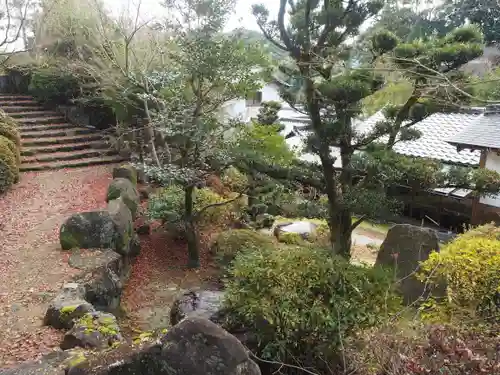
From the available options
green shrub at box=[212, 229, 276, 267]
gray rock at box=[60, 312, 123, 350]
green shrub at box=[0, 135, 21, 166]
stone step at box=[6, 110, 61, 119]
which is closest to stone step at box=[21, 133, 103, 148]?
green shrub at box=[0, 135, 21, 166]

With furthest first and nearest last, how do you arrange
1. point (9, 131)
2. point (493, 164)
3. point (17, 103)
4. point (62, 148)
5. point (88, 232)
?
point (17, 103), point (62, 148), point (9, 131), point (493, 164), point (88, 232)

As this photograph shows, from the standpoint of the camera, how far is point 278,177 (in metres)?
8.61

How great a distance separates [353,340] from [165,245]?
273 inches

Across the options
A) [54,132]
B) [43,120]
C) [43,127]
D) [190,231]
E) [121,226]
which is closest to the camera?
[121,226]

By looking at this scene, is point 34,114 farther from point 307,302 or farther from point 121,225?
point 307,302

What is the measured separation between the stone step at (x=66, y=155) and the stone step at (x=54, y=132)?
4.02 feet

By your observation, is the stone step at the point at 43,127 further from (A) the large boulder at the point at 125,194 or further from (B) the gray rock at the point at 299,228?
(B) the gray rock at the point at 299,228

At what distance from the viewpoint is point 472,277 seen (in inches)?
193

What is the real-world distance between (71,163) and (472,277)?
43.4ft

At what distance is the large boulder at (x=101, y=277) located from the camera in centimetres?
676

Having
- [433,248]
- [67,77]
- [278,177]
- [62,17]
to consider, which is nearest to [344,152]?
[278,177]

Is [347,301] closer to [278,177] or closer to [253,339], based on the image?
[253,339]

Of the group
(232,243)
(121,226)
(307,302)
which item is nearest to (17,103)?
(121,226)

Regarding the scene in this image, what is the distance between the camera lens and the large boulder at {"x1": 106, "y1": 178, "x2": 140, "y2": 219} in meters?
10.4
